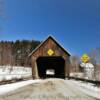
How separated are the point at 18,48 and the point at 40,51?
103399 mm

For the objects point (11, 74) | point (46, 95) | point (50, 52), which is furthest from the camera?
point (11, 74)

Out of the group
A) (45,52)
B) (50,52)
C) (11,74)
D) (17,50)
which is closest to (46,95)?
→ (50,52)

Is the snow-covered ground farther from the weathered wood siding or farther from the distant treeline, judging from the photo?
the distant treeline

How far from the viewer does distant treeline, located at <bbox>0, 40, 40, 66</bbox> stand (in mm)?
135500

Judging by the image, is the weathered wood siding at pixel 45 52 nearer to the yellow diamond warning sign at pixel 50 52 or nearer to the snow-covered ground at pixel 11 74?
the yellow diamond warning sign at pixel 50 52

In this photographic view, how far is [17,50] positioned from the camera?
14600 cm

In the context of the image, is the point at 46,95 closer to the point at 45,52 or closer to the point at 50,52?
the point at 50,52

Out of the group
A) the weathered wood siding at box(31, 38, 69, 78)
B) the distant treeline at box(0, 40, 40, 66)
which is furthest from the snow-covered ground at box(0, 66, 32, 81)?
the distant treeline at box(0, 40, 40, 66)

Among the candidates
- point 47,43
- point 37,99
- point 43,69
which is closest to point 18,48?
point 43,69

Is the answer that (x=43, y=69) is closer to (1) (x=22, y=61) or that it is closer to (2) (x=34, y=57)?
(2) (x=34, y=57)

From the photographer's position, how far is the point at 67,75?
1657 inches

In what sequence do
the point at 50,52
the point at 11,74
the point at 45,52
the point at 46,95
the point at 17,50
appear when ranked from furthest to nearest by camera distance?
the point at 17,50
the point at 11,74
the point at 45,52
the point at 50,52
the point at 46,95

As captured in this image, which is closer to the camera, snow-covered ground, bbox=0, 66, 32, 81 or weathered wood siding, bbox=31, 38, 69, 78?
weathered wood siding, bbox=31, 38, 69, 78

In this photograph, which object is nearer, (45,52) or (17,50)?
(45,52)
